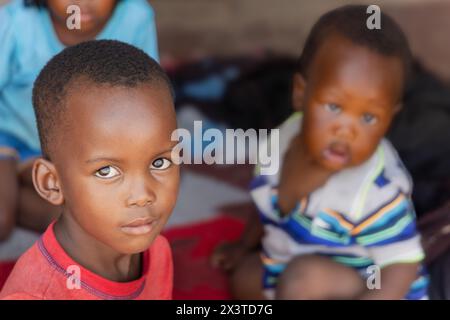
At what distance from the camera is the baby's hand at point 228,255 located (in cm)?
155

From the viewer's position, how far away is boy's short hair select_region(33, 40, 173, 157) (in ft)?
3.11

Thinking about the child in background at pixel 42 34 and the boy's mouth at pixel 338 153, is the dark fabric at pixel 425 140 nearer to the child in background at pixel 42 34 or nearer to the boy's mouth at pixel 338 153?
the boy's mouth at pixel 338 153

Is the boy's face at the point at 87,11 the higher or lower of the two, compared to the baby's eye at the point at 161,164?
higher

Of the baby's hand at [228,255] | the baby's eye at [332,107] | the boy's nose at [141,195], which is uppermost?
the baby's eye at [332,107]

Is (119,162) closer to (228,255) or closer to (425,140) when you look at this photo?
(228,255)

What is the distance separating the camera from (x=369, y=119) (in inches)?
47.2

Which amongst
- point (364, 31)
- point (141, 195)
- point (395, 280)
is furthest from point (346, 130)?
point (141, 195)

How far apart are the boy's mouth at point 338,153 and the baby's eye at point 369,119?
55 millimetres

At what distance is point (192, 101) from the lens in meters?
2.32

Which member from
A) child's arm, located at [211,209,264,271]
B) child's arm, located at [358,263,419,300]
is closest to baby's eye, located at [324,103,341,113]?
child's arm, located at [358,263,419,300]

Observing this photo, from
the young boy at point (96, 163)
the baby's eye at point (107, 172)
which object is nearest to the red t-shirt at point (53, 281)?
the young boy at point (96, 163)

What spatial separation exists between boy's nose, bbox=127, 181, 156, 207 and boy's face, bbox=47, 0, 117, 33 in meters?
0.31

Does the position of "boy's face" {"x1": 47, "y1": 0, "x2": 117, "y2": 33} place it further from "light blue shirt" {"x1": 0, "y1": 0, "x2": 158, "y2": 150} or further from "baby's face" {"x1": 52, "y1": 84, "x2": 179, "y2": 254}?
"baby's face" {"x1": 52, "y1": 84, "x2": 179, "y2": 254}

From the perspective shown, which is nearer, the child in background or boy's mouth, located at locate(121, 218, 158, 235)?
boy's mouth, located at locate(121, 218, 158, 235)
